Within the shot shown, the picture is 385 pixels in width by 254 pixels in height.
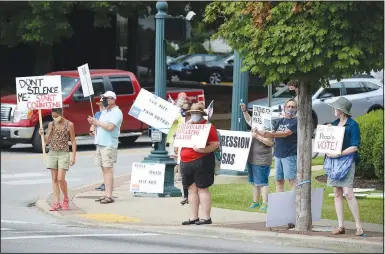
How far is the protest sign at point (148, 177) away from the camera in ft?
57.0

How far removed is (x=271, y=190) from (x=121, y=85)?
9719 millimetres

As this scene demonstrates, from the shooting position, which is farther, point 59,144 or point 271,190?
point 271,190

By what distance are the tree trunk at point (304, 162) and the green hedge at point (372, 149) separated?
17.6 ft

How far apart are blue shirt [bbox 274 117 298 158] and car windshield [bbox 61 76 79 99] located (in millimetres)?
11912

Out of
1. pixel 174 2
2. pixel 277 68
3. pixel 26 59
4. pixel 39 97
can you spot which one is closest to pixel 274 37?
pixel 277 68

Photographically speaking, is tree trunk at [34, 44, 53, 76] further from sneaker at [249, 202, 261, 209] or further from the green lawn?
sneaker at [249, 202, 261, 209]

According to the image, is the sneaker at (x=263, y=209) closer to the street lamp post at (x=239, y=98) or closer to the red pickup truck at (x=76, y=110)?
the street lamp post at (x=239, y=98)

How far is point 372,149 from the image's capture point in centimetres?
1897

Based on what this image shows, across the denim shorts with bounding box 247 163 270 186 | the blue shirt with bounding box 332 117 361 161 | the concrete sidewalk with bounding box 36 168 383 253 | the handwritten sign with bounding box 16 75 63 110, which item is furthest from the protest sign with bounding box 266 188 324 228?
the handwritten sign with bounding box 16 75 63 110

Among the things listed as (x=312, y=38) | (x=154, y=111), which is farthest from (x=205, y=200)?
(x=154, y=111)

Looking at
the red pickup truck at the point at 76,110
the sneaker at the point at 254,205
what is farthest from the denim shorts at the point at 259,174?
the red pickup truck at the point at 76,110

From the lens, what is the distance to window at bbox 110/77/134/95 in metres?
27.0

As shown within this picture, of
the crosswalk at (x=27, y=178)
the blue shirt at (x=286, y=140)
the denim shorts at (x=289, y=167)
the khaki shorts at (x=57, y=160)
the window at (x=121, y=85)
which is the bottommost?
the crosswalk at (x=27, y=178)

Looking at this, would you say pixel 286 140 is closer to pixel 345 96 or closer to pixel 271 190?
pixel 271 190
